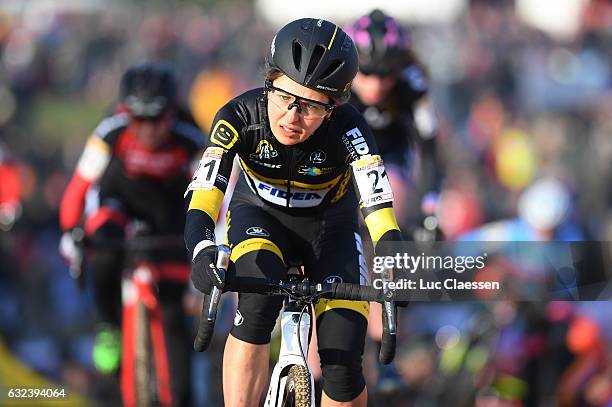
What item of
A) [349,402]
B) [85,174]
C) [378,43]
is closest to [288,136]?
[349,402]

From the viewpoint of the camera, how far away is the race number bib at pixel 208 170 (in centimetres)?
647

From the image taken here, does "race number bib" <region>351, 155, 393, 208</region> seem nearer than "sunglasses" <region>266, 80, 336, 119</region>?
No

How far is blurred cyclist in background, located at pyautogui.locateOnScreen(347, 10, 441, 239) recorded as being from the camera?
986cm

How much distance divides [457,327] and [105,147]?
4.72m

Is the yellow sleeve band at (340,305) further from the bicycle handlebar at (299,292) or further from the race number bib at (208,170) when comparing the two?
the race number bib at (208,170)

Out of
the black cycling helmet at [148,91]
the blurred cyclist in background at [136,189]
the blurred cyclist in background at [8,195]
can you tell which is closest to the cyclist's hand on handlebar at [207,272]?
the blurred cyclist in background at [136,189]

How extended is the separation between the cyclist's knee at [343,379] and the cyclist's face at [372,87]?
372 centimetres

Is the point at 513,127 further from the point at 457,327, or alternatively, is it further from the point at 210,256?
the point at 210,256

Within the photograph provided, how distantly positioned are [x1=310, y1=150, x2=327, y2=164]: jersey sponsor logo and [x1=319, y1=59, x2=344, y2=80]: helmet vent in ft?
1.85

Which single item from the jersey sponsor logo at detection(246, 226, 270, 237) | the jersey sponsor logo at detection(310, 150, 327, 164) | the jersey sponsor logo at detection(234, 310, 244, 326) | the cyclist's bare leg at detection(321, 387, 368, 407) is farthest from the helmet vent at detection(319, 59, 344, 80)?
the cyclist's bare leg at detection(321, 387, 368, 407)

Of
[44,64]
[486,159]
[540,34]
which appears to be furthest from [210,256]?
[44,64]

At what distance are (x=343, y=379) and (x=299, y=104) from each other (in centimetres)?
152

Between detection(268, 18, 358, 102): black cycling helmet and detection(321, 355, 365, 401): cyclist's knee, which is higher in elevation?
detection(268, 18, 358, 102): black cycling helmet

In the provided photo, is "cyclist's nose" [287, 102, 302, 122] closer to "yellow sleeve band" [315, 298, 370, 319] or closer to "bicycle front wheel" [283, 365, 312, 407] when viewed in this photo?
"yellow sleeve band" [315, 298, 370, 319]
